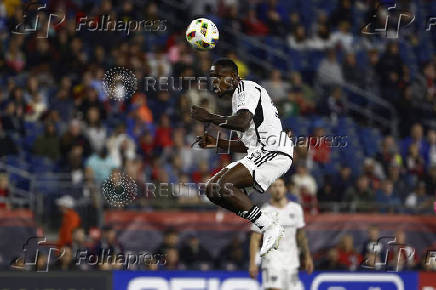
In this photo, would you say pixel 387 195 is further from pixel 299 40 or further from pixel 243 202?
pixel 243 202

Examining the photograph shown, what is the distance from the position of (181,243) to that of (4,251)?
2.61 metres

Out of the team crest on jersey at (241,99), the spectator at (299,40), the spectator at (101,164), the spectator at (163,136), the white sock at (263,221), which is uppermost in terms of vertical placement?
the spectator at (299,40)

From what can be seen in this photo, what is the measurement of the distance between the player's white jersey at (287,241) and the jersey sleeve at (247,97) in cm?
284

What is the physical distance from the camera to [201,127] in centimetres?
1669

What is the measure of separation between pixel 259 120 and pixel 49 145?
612cm

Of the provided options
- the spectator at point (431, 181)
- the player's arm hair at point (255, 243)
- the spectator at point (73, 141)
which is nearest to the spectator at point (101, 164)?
the spectator at point (73, 141)

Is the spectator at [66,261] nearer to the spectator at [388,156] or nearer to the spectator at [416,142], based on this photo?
the spectator at [388,156]

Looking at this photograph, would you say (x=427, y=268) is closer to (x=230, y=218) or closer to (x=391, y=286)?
(x=391, y=286)

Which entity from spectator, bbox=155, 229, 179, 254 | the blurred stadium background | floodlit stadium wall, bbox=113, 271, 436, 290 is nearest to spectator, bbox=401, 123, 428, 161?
the blurred stadium background

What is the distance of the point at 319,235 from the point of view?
1456cm

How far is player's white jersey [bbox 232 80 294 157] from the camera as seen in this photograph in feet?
34.0

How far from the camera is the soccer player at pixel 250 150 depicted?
10322 millimetres

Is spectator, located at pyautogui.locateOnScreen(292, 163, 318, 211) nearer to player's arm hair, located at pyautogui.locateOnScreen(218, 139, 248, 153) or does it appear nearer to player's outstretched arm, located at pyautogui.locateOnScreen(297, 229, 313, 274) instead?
player's outstretched arm, located at pyautogui.locateOnScreen(297, 229, 313, 274)

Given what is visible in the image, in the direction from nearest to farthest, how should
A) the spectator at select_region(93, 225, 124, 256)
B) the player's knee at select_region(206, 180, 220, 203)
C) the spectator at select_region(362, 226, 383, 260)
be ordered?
the player's knee at select_region(206, 180, 220, 203) < the spectator at select_region(93, 225, 124, 256) < the spectator at select_region(362, 226, 383, 260)
